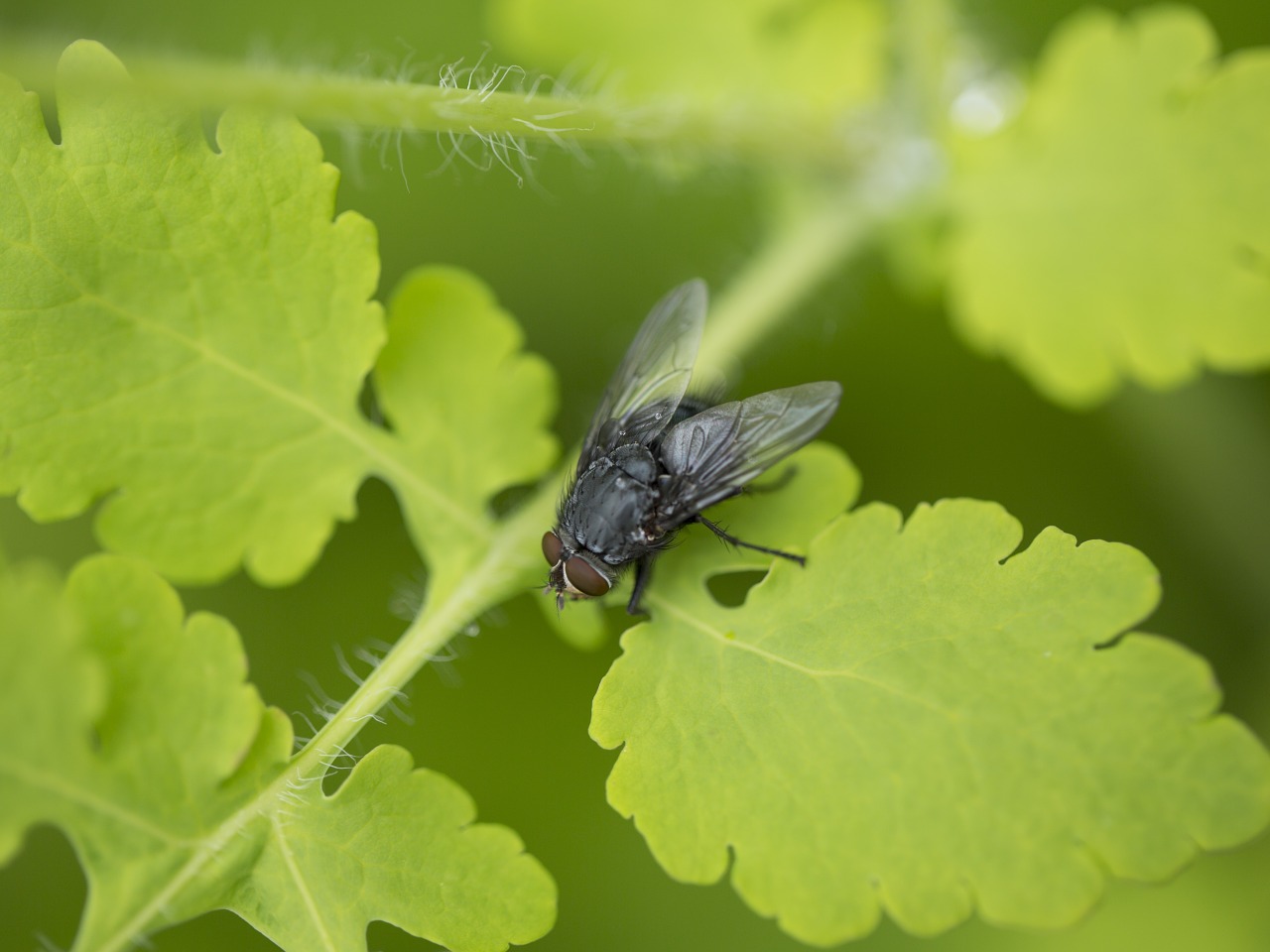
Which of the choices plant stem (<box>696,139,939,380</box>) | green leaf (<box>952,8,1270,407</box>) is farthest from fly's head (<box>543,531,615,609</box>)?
green leaf (<box>952,8,1270,407</box>)

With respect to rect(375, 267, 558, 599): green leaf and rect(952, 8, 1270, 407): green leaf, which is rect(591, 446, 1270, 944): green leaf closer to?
rect(375, 267, 558, 599): green leaf

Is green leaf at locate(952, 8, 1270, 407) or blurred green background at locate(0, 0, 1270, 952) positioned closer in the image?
green leaf at locate(952, 8, 1270, 407)

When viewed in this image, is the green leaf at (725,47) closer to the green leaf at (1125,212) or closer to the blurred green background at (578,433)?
the blurred green background at (578,433)

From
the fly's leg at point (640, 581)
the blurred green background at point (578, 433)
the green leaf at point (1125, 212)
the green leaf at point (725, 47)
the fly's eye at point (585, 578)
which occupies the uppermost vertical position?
the green leaf at point (1125, 212)

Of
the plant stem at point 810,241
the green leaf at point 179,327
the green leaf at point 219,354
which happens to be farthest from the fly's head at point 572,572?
the plant stem at point 810,241

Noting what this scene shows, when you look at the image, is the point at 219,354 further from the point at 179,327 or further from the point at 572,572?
the point at 572,572

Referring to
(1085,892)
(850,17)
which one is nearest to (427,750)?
(1085,892)
